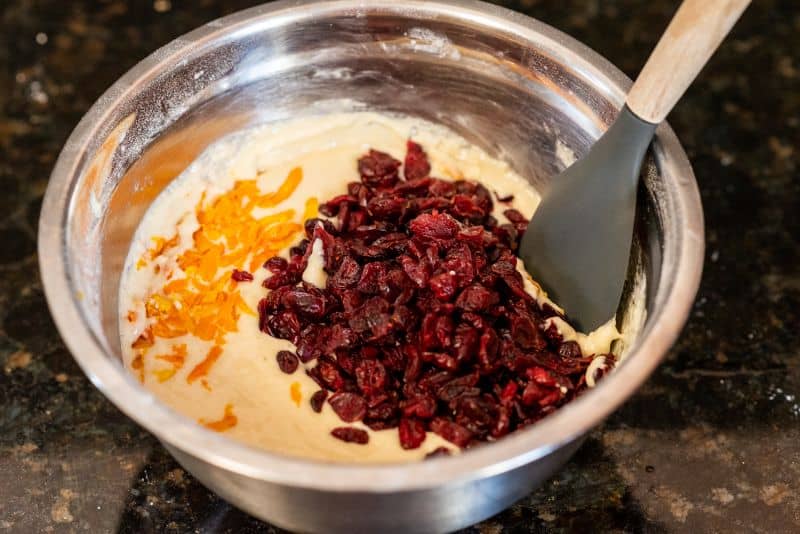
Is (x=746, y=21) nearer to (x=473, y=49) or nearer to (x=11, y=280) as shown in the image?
(x=473, y=49)

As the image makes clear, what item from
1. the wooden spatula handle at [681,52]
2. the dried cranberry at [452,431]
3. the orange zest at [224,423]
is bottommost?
the orange zest at [224,423]

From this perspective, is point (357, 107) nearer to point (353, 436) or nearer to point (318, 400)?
point (318, 400)

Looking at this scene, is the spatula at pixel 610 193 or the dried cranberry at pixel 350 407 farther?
the dried cranberry at pixel 350 407

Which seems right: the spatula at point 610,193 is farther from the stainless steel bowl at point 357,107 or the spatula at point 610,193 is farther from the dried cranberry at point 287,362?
the dried cranberry at point 287,362

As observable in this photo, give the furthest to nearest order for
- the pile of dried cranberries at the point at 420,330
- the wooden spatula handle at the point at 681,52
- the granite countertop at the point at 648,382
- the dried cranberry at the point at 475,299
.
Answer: the granite countertop at the point at 648,382, the dried cranberry at the point at 475,299, the pile of dried cranberries at the point at 420,330, the wooden spatula handle at the point at 681,52

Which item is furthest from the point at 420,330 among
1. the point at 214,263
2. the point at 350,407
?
the point at 214,263

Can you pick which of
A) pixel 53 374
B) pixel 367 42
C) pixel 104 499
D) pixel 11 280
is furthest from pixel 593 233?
pixel 11 280

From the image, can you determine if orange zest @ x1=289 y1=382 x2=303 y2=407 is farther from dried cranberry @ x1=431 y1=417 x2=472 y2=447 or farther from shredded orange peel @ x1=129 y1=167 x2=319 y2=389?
dried cranberry @ x1=431 y1=417 x2=472 y2=447

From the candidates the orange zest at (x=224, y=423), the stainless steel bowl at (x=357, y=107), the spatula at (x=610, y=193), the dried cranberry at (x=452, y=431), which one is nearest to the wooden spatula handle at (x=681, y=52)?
the spatula at (x=610, y=193)

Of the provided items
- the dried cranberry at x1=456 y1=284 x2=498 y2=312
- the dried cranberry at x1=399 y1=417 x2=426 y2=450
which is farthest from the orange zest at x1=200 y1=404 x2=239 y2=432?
the dried cranberry at x1=456 y1=284 x2=498 y2=312

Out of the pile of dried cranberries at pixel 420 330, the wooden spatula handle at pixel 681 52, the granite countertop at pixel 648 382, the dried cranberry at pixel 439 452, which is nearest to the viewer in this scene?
the wooden spatula handle at pixel 681 52
